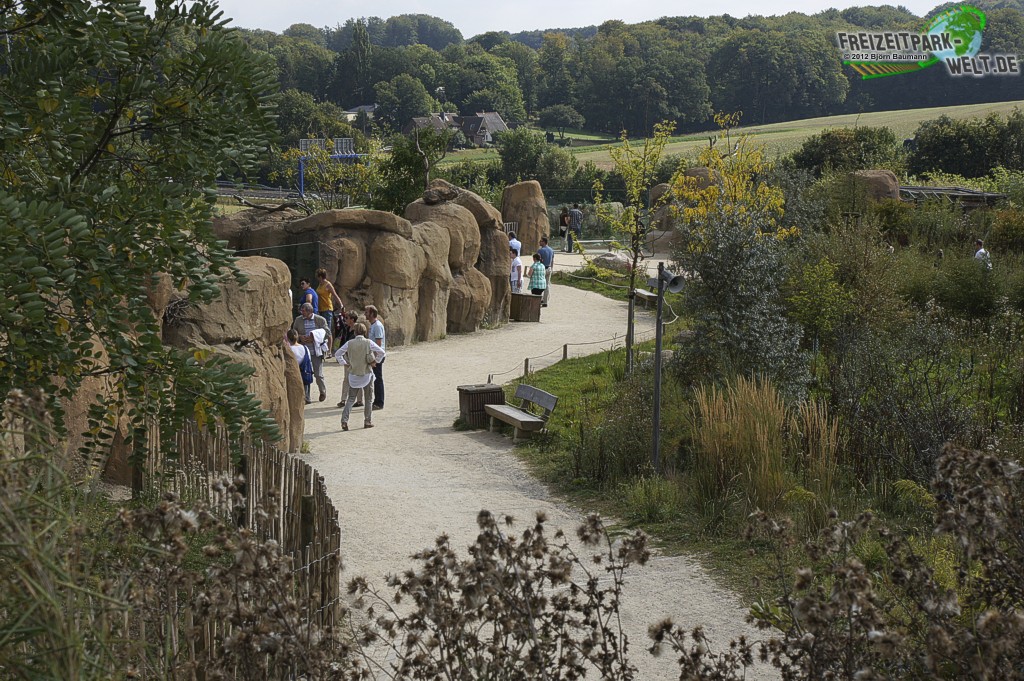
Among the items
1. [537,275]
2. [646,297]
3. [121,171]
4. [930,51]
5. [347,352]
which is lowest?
[646,297]

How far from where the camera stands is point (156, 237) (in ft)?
16.8

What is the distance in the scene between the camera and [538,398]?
12773 millimetres

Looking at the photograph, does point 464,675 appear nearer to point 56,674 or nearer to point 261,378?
point 56,674

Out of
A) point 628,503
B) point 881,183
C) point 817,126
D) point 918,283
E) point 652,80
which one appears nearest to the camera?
point 628,503

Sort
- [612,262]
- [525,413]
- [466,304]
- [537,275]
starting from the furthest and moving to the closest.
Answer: [612,262] < [537,275] < [466,304] < [525,413]

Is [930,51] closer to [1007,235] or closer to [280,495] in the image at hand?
[1007,235]

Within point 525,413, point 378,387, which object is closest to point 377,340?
point 378,387

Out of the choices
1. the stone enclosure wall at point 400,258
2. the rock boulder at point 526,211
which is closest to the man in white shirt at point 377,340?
the stone enclosure wall at point 400,258

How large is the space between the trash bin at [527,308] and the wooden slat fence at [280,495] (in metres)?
13.4

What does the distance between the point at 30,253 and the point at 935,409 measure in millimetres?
7753

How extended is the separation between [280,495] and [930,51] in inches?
3739

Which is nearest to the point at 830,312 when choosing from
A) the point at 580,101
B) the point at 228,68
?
the point at 228,68

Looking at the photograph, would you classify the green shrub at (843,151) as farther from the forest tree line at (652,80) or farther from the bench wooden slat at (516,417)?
the forest tree line at (652,80)

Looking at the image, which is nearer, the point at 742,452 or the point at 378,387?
the point at 742,452
